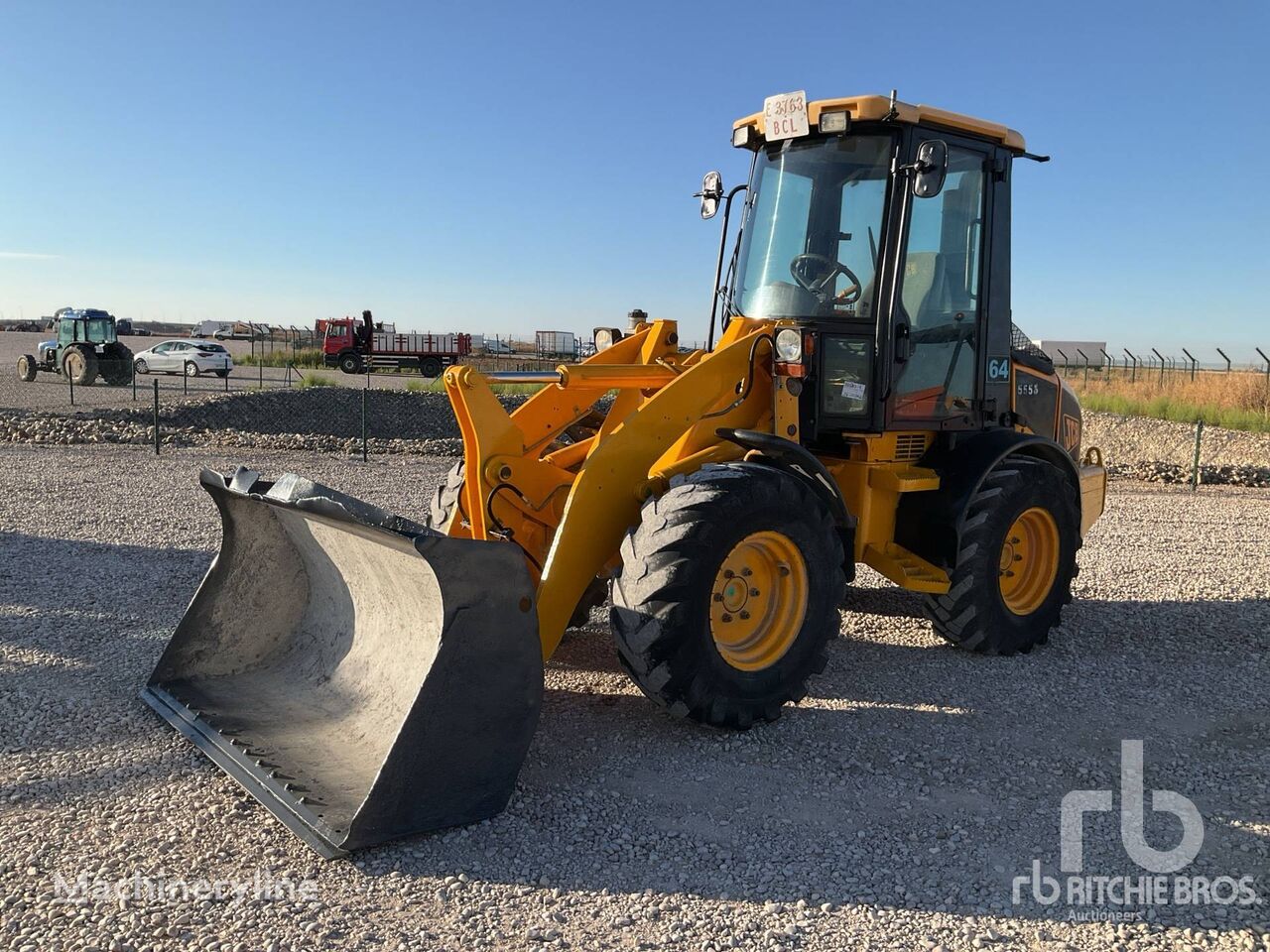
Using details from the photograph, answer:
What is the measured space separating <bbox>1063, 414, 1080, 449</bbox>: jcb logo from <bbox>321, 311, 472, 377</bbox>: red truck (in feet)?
119

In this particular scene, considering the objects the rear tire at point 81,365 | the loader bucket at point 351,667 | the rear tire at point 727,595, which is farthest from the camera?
the rear tire at point 81,365

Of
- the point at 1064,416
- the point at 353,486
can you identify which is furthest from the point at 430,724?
the point at 353,486

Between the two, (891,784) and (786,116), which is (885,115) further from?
(891,784)

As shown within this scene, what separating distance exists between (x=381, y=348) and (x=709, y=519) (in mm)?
40371

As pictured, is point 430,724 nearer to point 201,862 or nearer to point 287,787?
point 287,787

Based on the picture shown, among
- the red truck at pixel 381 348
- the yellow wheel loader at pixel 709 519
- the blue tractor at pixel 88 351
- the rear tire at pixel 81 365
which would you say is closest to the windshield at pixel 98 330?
the blue tractor at pixel 88 351

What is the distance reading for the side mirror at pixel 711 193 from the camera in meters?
6.17

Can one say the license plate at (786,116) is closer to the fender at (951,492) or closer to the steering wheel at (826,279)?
the steering wheel at (826,279)

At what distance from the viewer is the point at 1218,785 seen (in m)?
4.36

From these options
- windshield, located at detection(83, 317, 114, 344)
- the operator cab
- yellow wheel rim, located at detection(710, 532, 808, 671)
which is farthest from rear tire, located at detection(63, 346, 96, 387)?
yellow wheel rim, located at detection(710, 532, 808, 671)

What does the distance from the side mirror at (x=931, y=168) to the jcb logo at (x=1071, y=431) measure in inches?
107

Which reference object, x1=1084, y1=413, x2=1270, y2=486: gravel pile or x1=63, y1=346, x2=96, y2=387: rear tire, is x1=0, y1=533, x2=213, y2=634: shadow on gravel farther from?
x1=63, y1=346, x2=96, y2=387: rear tire

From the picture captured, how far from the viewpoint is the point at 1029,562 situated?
20.9 feet

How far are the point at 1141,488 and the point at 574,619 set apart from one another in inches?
434
